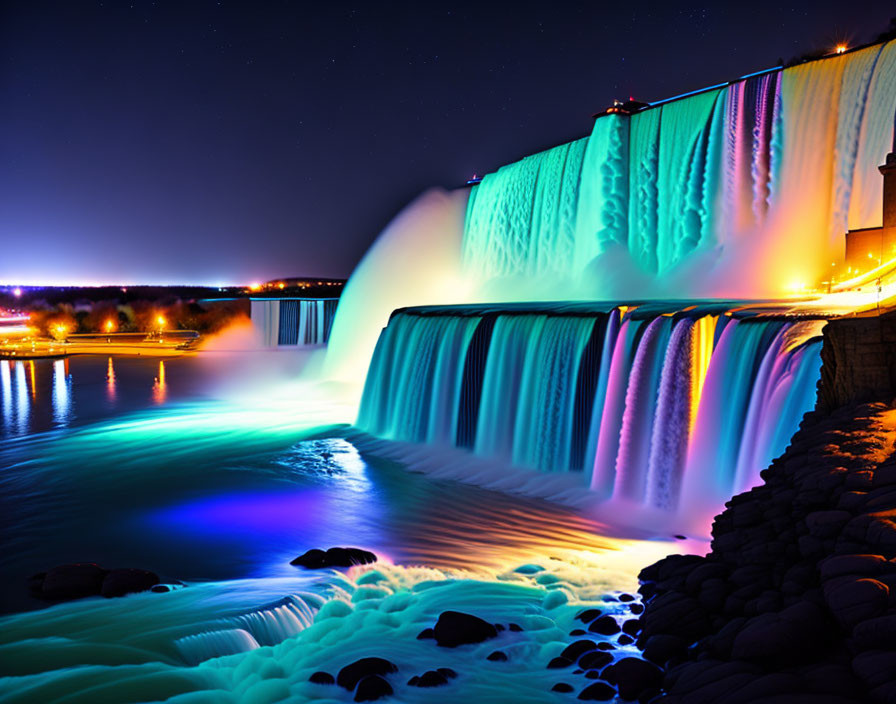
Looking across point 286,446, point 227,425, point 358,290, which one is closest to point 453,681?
point 286,446

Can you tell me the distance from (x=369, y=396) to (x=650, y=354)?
8.09 meters

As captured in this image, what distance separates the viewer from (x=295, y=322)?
41.0m

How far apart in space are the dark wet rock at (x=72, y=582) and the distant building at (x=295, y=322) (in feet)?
111

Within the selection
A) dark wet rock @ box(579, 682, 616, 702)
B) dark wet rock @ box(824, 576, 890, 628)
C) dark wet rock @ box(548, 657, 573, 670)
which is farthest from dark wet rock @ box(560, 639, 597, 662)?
dark wet rock @ box(824, 576, 890, 628)

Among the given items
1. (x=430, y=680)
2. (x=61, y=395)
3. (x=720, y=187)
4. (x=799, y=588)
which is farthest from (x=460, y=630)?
(x=61, y=395)

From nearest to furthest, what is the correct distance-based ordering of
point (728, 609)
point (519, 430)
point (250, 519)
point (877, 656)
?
point (877, 656), point (728, 609), point (250, 519), point (519, 430)

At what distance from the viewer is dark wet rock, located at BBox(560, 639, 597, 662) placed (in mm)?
5109

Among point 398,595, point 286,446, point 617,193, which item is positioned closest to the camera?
point 398,595

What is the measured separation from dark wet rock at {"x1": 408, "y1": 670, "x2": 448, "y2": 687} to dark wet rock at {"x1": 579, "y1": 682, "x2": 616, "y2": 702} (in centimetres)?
98

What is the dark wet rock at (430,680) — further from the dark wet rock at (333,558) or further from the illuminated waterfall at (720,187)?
the illuminated waterfall at (720,187)

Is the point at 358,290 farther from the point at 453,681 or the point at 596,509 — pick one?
the point at 453,681

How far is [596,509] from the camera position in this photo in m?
9.53

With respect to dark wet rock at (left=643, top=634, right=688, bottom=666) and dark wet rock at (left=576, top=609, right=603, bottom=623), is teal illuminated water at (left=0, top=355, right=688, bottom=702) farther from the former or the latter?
dark wet rock at (left=643, top=634, right=688, bottom=666)

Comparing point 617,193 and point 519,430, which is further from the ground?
point 617,193
